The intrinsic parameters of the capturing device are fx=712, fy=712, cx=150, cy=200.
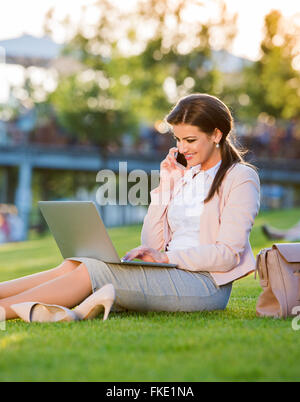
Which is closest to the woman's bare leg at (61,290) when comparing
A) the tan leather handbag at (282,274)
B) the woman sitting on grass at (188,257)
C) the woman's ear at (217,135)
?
the woman sitting on grass at (188,257)

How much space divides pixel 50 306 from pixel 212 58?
72.6 ft

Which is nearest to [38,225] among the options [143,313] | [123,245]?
[123,245]

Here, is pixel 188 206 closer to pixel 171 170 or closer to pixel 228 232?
pixel 171 170

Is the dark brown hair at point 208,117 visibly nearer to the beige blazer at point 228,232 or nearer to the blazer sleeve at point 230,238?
the beige blazer at point 228,232

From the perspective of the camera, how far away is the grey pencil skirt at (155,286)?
4.35m

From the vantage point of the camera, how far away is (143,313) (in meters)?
4.65

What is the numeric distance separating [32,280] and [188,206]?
3.73 ft

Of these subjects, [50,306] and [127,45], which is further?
[127,45]

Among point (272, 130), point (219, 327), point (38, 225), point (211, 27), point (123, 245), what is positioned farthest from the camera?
point (272, 130)

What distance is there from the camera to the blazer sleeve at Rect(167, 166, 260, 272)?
440cm

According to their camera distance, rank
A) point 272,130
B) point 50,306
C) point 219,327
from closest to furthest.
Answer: point 219,327
point 50,306
point 272,130

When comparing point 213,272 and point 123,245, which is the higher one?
point 213,272

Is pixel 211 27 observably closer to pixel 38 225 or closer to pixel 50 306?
pixel 38 225

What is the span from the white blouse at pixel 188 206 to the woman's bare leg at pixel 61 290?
723mm
